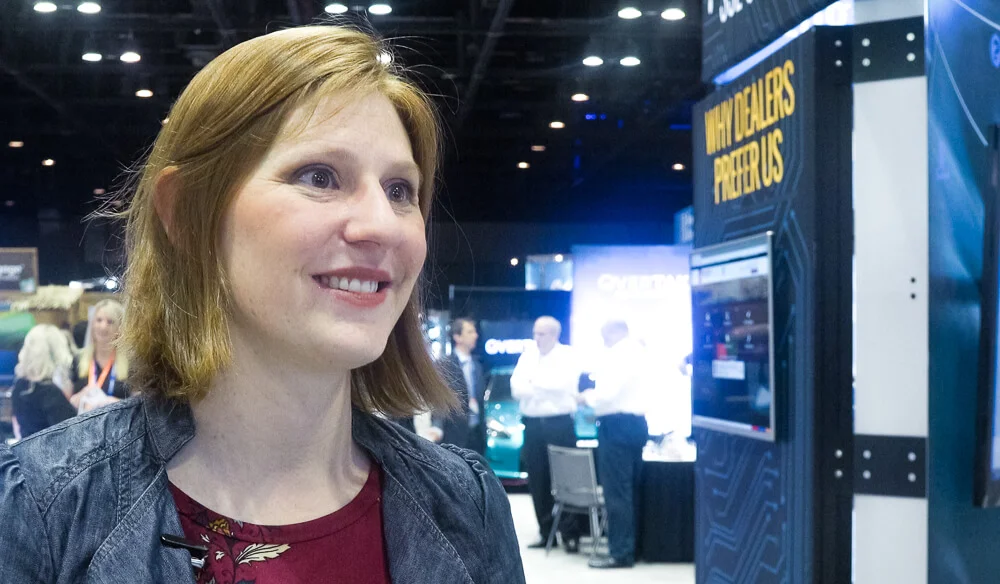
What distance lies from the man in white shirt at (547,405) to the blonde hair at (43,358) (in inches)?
137

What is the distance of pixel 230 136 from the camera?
101 centimetres

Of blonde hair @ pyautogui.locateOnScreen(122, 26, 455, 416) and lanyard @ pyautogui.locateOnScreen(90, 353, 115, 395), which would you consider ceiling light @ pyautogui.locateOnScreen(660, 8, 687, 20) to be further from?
blonde hair @ pyautogui.locateOnScreen(122, 26, 455, 416)

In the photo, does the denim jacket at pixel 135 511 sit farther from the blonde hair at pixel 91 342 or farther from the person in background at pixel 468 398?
the person in background at pixel 468 398

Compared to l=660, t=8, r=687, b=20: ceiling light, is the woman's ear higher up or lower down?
lower down

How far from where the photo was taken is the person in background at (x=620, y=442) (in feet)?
23.6

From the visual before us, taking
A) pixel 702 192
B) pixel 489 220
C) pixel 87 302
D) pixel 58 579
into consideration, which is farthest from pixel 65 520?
pixel 489 220

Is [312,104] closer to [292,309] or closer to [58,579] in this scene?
[292,309]

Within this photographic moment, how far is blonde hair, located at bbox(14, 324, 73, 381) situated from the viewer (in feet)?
18.3

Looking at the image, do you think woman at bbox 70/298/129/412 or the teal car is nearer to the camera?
woman at bbox 70/298/129/412

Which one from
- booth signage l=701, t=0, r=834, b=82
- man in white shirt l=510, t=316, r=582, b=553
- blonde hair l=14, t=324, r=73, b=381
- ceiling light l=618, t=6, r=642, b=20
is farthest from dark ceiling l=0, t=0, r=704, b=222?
blonde hair l=14, t=324, r=73, b=381

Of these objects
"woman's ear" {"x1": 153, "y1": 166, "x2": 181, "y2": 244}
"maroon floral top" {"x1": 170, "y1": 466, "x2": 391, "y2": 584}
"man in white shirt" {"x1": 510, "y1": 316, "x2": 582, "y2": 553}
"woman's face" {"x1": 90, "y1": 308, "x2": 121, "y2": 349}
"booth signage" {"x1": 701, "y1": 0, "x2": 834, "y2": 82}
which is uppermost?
"booth signage" {"x1": 701, "y1": 0, "x2": 834, "y2": 82}

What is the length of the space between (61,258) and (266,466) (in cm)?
1548

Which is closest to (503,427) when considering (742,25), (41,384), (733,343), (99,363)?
(99,363)

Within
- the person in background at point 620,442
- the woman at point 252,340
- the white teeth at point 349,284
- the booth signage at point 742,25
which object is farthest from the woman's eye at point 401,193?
the person in background at point 620,442
